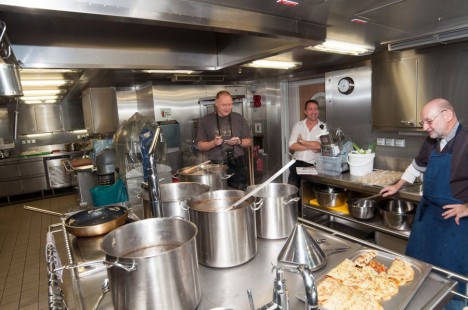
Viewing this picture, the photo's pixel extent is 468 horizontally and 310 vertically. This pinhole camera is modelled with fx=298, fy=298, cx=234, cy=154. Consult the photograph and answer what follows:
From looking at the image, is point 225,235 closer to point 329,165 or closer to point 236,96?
point 329,165

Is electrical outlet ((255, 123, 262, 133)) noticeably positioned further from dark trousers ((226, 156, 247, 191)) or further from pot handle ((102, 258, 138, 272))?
pot handle ((102, 258, 138, 272))

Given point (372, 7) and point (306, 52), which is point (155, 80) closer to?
point (306, 52)

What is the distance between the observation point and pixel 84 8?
36.4 inches

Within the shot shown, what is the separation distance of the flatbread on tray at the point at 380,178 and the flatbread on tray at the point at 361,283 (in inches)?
78.7

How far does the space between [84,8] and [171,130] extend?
4088 mm

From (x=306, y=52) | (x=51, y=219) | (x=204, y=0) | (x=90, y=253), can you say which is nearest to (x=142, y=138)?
(x=90, y=253)

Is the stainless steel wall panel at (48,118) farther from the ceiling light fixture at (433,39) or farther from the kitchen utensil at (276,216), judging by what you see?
the kitchen utensil at (276,216)

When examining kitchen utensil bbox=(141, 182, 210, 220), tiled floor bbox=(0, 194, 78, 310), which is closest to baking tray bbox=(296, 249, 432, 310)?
kitchen utensil bbox=(141, 182, 210, 220)

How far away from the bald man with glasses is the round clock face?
1922 millimetres

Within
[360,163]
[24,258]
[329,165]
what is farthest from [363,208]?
[24,258]

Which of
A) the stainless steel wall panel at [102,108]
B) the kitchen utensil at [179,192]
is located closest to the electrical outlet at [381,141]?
the kitchen utensil at [179,192]

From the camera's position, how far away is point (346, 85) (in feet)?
12.7

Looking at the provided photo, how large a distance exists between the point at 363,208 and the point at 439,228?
1.01 meters

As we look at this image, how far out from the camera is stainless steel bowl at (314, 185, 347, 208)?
337 cm
